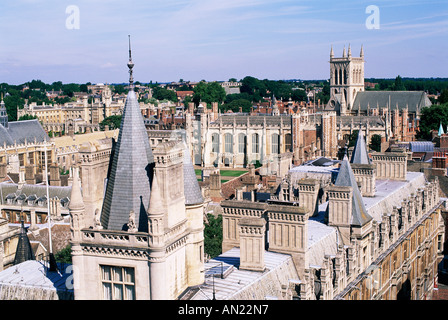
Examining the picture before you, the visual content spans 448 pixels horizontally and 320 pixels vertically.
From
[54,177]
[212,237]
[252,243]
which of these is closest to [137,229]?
[252,243]

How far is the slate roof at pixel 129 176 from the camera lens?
1862cm

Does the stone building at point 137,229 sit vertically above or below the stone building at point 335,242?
above

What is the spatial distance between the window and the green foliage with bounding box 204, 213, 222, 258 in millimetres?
16906

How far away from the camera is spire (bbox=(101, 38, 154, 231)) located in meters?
18.6

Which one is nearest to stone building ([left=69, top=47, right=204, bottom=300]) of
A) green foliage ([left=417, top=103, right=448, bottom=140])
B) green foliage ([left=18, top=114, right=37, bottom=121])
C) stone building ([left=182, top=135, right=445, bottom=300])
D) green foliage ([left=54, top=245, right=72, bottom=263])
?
stone building ([left=182, top=135, right=445, bottom=300])

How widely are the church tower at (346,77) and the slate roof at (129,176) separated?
125645 millimetres

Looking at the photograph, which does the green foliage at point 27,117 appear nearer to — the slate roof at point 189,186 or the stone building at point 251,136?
the stone building at point 251,136

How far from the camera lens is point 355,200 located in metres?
28.6

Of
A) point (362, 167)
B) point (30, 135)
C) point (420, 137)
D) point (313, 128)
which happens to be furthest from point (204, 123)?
point (362, 167)

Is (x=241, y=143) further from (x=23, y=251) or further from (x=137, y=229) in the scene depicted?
(x=137, y=229)

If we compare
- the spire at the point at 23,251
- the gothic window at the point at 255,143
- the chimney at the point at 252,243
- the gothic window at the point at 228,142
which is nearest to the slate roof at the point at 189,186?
the chimney at the point at 252,243

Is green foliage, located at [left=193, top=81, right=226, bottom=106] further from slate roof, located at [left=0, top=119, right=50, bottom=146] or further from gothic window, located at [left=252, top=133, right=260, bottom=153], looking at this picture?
slate roof, located at [left=0, top=119, right=50, bottom=146]

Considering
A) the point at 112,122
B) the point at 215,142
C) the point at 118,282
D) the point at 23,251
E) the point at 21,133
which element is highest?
the point at 112,122

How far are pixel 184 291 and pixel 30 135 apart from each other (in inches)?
2800
